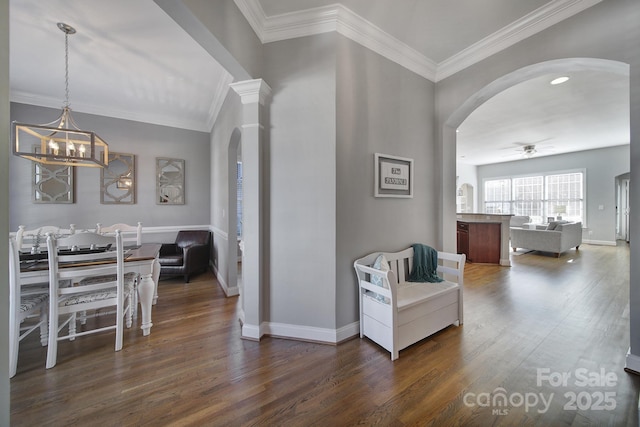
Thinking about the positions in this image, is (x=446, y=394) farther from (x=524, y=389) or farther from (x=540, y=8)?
(x=540, y=8)

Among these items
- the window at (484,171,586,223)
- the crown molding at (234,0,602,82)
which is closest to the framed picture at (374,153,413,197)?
the crown molding at (234,0,602,82)

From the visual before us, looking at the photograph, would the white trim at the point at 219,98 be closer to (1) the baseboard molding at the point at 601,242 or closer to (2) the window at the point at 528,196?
(2) the window at the point at 528,196

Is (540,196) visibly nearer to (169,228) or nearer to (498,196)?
(498,196)

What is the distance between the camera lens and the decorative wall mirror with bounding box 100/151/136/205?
13.5 ft

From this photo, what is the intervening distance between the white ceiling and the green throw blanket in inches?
78.4

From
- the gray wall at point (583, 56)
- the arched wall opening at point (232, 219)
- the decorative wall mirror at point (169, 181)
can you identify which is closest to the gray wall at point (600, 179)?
the gray wall at point (583, 56)

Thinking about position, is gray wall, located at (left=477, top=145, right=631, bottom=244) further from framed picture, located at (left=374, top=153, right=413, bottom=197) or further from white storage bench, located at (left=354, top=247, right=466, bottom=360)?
framed picture, located at (left=374, top=153, right=413, bottom=197)

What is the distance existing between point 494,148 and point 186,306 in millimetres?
8486

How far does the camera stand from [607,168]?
7.07 meters

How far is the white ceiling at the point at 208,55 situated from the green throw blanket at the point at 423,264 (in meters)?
1.99

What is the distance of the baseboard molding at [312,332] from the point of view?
2123 millimetres

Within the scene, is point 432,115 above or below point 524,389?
above

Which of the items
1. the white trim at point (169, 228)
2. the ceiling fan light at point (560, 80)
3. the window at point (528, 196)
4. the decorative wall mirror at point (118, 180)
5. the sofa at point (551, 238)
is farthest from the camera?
the window at point (528, 196)

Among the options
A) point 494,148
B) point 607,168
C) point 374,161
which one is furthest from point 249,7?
point 607,168
